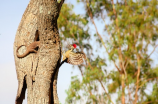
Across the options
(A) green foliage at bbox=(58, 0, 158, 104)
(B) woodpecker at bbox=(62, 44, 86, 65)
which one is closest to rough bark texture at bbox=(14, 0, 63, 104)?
(B) woodpecker at bbox=(62, 44, 86, 65)

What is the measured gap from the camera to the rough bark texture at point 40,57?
12.4 feet

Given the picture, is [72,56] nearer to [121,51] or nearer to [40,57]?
[40,57]

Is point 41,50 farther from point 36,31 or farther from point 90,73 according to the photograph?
point 90,73

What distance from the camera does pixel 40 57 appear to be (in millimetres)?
3844

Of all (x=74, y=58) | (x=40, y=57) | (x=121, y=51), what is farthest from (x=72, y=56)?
(x=121, y=51)

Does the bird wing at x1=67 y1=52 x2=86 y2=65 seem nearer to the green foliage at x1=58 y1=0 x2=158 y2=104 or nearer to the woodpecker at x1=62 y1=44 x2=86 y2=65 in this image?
the woodpecker at x1=62 y1=44 x2=86 y2=65

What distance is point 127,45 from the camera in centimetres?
1064

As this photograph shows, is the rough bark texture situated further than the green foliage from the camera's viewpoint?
No

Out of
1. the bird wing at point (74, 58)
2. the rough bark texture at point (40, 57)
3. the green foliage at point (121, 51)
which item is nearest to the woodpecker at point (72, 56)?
the bird wing at point (74, 58)

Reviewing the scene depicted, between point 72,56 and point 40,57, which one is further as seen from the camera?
point 72,56

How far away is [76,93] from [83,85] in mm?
396

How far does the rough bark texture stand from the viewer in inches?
149

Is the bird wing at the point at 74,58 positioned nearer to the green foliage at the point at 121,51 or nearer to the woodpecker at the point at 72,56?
the woodpecker at the point at 72,56

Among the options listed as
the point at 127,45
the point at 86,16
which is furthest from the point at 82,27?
the point at 127,45
